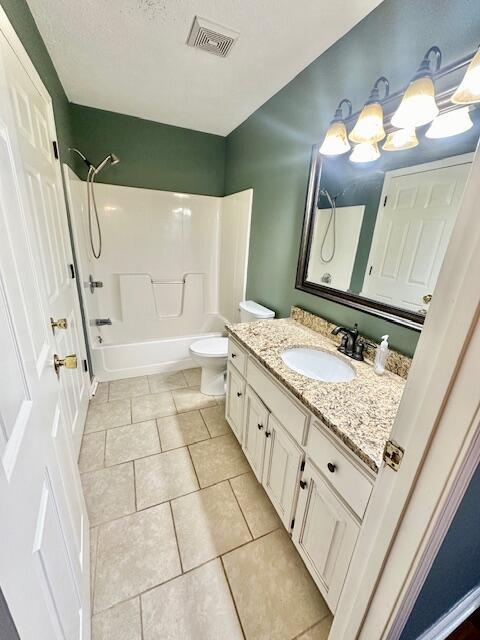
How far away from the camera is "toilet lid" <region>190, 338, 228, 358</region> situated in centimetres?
212

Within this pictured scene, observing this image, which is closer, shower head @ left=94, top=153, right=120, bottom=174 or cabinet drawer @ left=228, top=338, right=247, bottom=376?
cabinet drawer @ left=228, top=338, right=247, bottom=376

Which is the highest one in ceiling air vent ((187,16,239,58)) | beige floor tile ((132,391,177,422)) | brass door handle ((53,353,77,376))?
ceiling air vent ((187,16,239,58))

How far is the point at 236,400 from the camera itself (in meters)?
1.67

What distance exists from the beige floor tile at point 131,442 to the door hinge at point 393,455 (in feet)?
5.13

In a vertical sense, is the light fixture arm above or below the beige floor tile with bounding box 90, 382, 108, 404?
above

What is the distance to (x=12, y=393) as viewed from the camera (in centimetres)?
52

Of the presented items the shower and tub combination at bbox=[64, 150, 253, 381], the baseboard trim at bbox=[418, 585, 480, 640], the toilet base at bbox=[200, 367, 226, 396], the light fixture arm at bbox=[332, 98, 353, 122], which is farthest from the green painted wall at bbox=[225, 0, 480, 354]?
the baseboard trim at bbox=[418, 585, 480, 640]

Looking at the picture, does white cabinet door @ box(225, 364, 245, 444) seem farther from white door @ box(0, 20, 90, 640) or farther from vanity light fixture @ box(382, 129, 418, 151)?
vanity light fixture @ box(382, 129, 418, 151)

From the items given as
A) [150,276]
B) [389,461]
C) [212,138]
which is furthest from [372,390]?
[212,138]

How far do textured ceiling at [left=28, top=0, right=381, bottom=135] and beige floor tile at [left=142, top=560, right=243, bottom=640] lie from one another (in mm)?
2532

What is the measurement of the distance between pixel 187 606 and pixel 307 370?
110cm

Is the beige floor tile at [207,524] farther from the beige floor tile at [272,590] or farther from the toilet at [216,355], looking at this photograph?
the toilet at [216,355]

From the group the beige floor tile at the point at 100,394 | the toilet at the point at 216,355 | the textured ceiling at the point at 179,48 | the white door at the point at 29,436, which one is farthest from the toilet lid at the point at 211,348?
the textured ceiling at the point at 179,48

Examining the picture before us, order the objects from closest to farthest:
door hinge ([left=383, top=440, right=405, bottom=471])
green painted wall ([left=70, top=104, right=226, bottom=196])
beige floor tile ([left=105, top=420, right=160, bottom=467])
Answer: door hinge ([left=383, top=440, right=405, bottom=471])
beige floor tile ([left=105, top=420, right=160, bottom=467])
green painted wall ([left=70, top=104, right=226, bottom=196])
